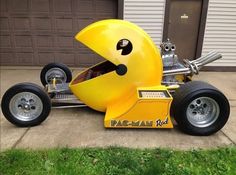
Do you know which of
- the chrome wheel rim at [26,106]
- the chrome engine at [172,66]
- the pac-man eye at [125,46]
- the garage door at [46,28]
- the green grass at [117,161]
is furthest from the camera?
the garage door at [46,28]

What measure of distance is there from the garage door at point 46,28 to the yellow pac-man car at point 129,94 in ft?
14.3

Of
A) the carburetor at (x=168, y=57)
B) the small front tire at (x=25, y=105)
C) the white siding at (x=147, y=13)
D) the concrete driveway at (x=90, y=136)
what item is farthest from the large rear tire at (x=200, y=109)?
the white siding at (x=147, y=13)

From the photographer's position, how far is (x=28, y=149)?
12.8ft

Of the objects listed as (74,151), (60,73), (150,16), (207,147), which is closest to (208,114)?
(207,147)

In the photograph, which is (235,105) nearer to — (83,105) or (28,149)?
(83,105)

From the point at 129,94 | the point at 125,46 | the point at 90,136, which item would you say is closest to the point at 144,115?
the point at 129,94

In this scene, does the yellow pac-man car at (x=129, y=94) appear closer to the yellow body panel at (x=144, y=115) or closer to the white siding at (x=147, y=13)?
the yellow body panel at (x=144, y=115)

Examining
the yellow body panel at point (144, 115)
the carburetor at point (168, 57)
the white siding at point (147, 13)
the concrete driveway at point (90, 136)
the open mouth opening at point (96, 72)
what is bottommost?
the concrete driveway at point (90, 136)

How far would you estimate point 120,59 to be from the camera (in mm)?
4574

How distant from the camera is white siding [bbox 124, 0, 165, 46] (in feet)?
28.3

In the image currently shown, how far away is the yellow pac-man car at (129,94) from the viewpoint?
4.31 m

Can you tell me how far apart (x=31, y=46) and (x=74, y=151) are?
625 centimetres

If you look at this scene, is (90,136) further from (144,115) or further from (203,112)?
(203,112)

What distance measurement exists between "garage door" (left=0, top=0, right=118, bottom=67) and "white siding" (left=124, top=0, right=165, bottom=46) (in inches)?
20.3
